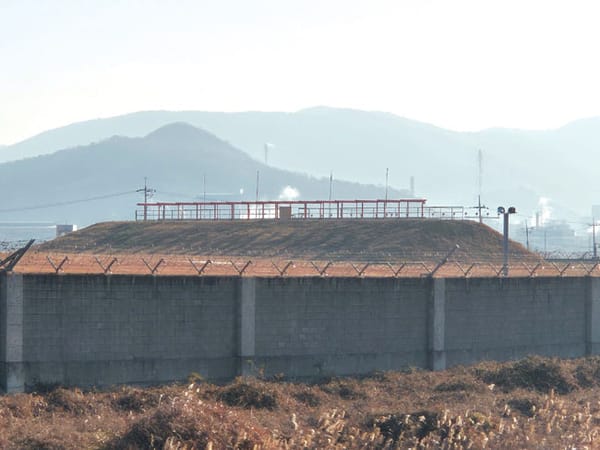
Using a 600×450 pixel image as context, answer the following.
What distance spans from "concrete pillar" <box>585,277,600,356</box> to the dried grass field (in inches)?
358

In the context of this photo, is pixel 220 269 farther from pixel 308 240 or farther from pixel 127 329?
pixel 308 240

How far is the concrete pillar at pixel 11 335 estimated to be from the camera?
46.3m

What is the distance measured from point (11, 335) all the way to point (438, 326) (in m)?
23.2

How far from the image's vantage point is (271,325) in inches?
2112

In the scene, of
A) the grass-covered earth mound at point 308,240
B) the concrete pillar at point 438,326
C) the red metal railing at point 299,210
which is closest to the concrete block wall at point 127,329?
the concrete pillar at point 438,326

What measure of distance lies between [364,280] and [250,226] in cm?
4267

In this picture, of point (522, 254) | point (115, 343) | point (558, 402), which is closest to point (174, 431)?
point (115, 343)

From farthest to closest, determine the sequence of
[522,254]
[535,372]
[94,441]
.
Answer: [522,254]
[535,372]
[94,441]

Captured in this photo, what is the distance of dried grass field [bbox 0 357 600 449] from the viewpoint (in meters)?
36.9

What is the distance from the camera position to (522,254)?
87562mm

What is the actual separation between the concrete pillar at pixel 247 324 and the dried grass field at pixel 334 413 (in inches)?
36.6

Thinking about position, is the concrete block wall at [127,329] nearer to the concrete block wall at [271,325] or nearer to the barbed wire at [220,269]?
the concrete block wall at [271,325]

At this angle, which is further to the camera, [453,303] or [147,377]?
[453,303]

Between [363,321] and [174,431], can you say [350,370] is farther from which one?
[174,431]
